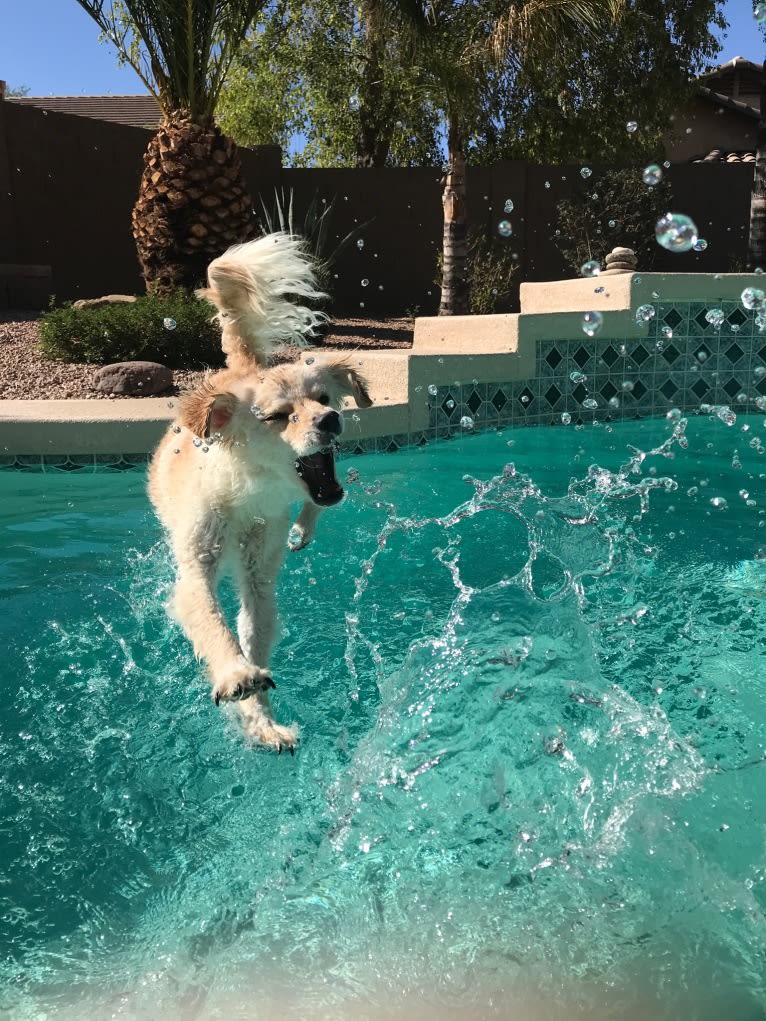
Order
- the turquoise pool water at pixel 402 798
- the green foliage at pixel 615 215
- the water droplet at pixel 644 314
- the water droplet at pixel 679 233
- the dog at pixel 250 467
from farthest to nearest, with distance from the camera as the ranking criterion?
1. the green foliage at pixel 615 215
2. the water droplet at pixel 644 314
3. the water droplet at pixel 679 233
4. the dog at pixel 250 467
5. the turquoise pool water at pixel 402 798

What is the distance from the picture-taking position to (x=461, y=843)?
299 centimetres

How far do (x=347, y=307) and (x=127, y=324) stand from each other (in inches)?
354

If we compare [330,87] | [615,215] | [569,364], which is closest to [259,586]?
[569,364]

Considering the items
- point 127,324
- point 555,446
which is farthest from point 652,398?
point 127,324

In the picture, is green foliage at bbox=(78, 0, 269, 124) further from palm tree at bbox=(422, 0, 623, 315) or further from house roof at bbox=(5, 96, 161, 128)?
Result: house roof at bbox=(5, 96, 161, 128)

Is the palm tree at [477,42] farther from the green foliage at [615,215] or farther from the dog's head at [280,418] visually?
the dog's head at [280,418]

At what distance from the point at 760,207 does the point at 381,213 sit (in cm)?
774

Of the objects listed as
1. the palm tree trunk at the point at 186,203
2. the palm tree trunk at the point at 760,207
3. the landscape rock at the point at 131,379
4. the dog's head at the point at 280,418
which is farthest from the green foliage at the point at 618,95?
the dog's head at the point at 280,418

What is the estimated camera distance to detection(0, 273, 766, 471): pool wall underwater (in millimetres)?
→ 9195

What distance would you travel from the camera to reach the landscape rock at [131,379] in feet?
32.2

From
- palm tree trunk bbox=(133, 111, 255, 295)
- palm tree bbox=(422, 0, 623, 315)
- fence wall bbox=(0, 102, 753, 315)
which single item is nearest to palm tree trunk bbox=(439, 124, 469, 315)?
palm tree bbox=(422, 0, 623, 315)

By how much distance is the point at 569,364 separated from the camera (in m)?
10.5

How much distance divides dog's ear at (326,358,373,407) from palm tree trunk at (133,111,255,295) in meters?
9.97

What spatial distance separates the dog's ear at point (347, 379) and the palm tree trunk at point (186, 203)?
9971 millimetres
